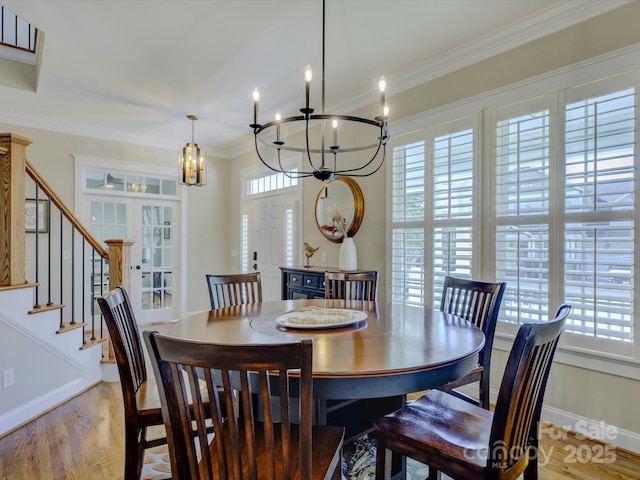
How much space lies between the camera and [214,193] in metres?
6.22

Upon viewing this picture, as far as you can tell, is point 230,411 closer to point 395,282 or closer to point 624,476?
point 624,476

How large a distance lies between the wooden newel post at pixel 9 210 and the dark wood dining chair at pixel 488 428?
2.73 m

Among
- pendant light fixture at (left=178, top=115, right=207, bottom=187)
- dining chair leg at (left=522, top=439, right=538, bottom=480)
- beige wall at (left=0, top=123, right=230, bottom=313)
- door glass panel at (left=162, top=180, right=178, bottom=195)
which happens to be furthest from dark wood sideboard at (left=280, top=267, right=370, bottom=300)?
door glass panel at (left=162, top=180, right=178, bottom=195)

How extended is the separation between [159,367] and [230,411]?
23 centimetres

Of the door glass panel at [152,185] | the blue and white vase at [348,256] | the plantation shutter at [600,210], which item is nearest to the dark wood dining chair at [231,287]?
the blue and white vase at [348,256]

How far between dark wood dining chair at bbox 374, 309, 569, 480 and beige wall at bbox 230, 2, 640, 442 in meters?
1.23

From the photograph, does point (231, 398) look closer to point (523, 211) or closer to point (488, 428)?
point (488, 428)

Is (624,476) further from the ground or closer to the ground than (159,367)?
closer to the ground

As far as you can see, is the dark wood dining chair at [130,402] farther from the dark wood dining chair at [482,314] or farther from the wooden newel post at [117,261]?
the wooden newel post at [117,261]

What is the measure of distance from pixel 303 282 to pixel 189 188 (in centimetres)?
315

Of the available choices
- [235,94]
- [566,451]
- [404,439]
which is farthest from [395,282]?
[235,94]

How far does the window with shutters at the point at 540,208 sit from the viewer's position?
2.18 m

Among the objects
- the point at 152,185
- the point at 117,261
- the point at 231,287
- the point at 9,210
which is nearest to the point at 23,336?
the point at 9,210

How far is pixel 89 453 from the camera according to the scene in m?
2.21
